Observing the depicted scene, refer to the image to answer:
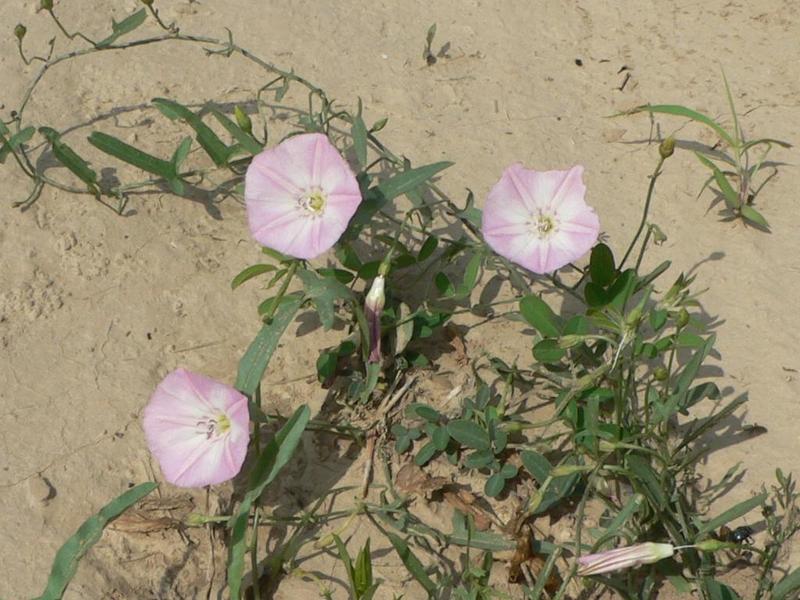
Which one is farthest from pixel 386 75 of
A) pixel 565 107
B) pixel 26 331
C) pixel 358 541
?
pixel 358 541

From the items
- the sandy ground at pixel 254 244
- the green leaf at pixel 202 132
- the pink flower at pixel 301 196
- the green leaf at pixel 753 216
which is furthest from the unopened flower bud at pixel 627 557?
the green leaf at pixel 202 132

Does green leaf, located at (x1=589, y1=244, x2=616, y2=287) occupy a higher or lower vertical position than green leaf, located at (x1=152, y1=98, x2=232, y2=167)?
lower

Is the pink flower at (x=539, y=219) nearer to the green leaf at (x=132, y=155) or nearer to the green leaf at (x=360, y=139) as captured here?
the green leaf at (x=360, y=139)

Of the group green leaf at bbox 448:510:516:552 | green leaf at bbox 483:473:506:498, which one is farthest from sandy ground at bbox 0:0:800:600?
green leaf at bbox 483:473:506:498

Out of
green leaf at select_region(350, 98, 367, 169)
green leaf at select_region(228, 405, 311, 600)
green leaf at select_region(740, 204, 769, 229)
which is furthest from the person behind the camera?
green leaf at select_region(740, 204, 769, 229)

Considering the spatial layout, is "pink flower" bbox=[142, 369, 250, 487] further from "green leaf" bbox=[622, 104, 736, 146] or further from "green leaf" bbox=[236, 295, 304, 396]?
"green leaf" bbox=[622, 104, 736, 146]

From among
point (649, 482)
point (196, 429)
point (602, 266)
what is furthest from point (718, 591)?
point (196, 429)

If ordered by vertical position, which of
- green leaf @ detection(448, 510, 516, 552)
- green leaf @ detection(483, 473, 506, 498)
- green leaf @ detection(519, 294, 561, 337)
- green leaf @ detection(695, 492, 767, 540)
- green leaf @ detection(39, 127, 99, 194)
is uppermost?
green leaf @ detection(39, 127, 99, 194)

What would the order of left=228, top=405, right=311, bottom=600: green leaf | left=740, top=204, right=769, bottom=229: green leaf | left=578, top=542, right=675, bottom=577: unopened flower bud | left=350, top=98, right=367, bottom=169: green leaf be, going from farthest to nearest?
left=740, top=204, right=769, bottom=229: green leaf
left=350, top=98, right=367, bottom=169: green leaf
left=228, top=405, right=311, bottom=600: green leaf
left=578, top=542, right=675, bottom=577: unopened flower bud
